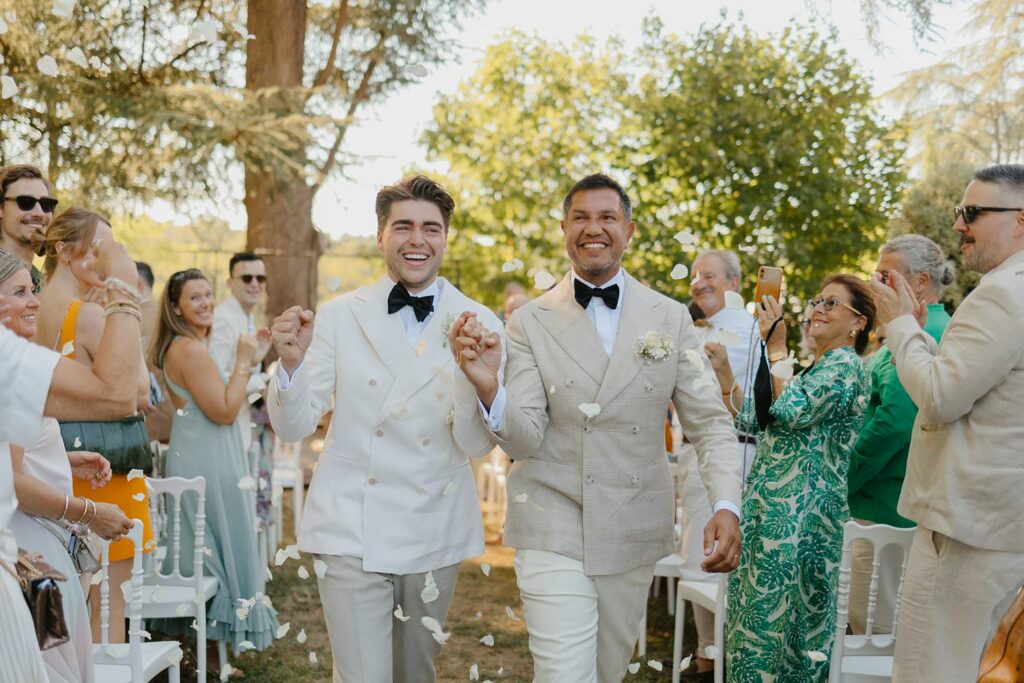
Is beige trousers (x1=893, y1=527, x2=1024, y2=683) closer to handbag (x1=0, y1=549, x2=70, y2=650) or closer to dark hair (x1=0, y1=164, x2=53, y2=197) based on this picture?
handbag (x1=0, y1=549, x2=70, y2=650)

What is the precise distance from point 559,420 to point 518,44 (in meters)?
14.5

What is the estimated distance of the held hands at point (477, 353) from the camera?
120 inches

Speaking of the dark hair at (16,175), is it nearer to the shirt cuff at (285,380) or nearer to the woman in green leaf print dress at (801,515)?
the shirt cuff at (285,380)

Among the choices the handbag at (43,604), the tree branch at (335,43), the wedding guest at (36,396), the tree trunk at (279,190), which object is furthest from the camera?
the tree branch at (335,43)

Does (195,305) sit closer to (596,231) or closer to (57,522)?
(57,522)

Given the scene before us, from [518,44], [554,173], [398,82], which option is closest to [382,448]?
[398,82]

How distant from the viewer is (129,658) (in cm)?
379

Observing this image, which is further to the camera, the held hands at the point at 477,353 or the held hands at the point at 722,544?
the held hands at the point at 722,544

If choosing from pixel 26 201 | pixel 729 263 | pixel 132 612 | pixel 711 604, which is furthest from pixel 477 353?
pixel 729 263

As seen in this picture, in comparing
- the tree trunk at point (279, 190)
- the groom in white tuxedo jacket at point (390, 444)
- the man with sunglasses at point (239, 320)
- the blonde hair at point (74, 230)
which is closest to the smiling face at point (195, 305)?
the man with sunglasses at point (239, 320)

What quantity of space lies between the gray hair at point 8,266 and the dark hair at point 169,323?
2.74 meters

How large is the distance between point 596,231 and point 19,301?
1823mm

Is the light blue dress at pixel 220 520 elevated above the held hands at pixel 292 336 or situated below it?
below

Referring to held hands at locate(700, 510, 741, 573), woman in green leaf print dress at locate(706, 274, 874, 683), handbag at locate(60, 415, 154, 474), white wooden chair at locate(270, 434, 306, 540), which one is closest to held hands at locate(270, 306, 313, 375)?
held hands at locate(700, 510, 741, 573)
